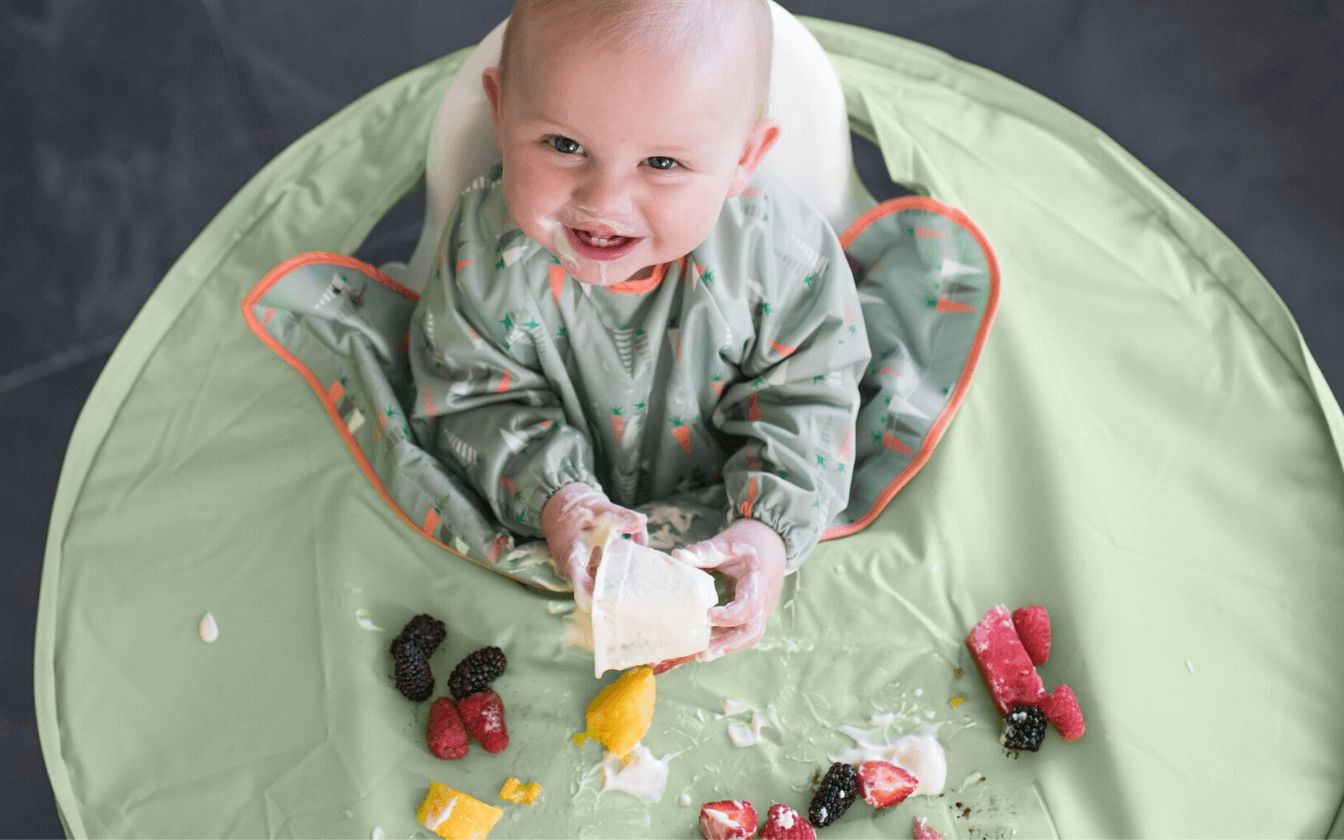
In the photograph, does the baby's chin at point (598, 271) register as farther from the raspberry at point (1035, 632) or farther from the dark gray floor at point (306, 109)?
the dark gray floor at point (306, 109)

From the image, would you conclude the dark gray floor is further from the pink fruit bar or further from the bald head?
the bald head

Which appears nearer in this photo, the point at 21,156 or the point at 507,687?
the point at 507,687

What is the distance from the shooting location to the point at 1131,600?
114 centimetres

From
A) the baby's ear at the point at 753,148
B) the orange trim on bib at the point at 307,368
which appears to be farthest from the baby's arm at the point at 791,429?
→ the orange trim on bib at the point at 307,368

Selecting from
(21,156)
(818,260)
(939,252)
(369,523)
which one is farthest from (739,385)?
(21,156)

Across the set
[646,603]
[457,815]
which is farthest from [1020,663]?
[457,815]

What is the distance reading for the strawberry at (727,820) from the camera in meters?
1.01

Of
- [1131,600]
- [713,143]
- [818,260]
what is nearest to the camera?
[713,143]

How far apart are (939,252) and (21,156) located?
4.40ft

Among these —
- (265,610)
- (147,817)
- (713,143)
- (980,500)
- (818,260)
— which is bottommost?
(147,817)

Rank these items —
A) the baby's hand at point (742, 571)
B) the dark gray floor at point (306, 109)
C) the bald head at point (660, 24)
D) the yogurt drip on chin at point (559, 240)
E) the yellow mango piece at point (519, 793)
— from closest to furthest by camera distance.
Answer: the bald head at point (660, 24) → the yogurt drip on chin at point (559, 240) → the baby's hand at point (742, 571) → the yellow mango piece at point (519, 793) → the dark gray floor at point (306, 109)

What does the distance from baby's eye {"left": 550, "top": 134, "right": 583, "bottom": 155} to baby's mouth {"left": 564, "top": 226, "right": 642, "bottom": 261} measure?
7 centimetres

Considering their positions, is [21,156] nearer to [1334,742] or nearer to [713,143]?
[713,143]

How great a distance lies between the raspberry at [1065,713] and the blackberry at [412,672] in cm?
57
